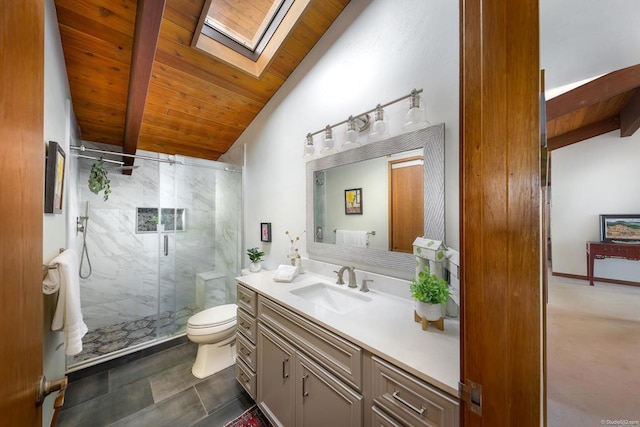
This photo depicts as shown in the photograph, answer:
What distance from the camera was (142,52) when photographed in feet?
4.01

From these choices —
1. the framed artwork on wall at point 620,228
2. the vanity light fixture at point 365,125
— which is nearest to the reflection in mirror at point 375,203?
the vanity light fixture at point 365,125

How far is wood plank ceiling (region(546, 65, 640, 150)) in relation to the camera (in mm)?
1135

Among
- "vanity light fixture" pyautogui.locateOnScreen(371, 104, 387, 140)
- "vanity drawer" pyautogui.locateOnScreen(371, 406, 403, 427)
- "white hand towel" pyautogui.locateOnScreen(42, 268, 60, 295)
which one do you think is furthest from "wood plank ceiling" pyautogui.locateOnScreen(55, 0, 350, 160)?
"vanity drawer" pyautogui.locateOnScreen(371, 406, 403, 427)

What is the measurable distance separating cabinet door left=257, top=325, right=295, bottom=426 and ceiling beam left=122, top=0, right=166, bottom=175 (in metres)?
1.73

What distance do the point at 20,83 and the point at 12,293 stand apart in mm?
405

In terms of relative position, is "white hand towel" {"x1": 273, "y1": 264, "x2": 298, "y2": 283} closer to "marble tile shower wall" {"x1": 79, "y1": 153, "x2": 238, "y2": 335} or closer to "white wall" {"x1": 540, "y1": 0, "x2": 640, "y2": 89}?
"marble tile shower wall" {"x1": 79, "y1": 153, "x2": 238, "y2": 335}

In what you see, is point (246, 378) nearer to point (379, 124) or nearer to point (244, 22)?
point (379, 124)

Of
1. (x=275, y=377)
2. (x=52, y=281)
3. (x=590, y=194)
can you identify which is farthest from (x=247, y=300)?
(x=590, y=194)

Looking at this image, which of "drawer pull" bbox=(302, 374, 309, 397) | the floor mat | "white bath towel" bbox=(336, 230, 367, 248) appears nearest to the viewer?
"drawer pull" bbox=(302, 374, 309, 397)

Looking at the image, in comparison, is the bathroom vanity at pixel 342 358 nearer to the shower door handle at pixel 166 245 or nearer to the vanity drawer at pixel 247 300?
the vanity drawer at pixel 247 300

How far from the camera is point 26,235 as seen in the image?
0.47 metres

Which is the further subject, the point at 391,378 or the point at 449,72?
the point at 449,72

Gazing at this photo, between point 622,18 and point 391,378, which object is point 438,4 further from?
point 391,378

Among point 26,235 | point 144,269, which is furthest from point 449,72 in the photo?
point 144,269
